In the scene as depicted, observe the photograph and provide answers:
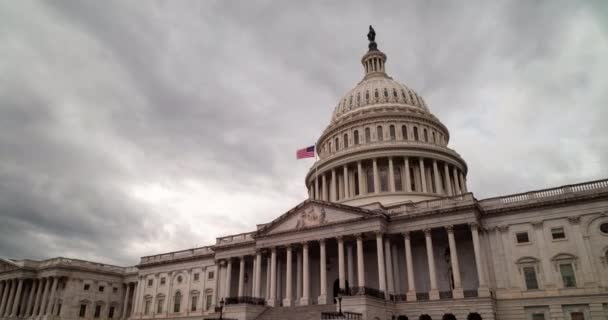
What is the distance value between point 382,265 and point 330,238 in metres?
6.67

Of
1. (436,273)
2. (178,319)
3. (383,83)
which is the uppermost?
(383,83)

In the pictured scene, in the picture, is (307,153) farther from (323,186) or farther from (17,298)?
(17,298)

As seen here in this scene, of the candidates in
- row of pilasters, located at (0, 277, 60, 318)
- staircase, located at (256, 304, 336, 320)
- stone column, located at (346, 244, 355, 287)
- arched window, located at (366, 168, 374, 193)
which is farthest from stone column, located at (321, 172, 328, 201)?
row of pilasters, located at (0, 277, 60, 318)

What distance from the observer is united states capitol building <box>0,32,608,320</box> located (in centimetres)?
3816

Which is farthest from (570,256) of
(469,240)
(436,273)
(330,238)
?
(330,238)

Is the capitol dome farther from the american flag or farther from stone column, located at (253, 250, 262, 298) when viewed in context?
stone column, located at (253, 250, 262, 298)

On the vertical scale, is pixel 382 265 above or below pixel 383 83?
below

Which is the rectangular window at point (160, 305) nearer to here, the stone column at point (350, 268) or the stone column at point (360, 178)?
the stone column at point (350, 268)

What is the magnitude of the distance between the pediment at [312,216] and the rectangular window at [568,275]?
16925mm

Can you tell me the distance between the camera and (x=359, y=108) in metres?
68.4

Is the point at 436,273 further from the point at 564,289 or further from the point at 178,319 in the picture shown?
the point at 178,319

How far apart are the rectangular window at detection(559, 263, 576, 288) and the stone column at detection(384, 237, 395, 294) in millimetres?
14679

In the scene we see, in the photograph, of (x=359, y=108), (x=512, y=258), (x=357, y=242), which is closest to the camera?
(x=512, y=258)

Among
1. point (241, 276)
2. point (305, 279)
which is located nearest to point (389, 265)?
point (305, 279)
